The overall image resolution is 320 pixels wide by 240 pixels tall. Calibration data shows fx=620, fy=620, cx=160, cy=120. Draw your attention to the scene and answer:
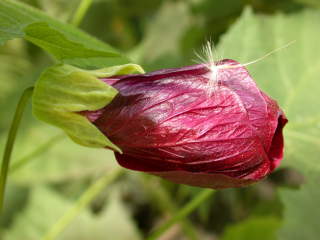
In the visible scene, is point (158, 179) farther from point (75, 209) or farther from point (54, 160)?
point (75, 209)

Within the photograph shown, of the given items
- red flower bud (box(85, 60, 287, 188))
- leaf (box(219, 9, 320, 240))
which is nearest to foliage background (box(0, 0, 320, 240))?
leaf (box(219, 9, 320, 240))

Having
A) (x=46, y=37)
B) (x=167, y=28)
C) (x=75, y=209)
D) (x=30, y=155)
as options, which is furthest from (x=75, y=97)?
(x=167, y=28)

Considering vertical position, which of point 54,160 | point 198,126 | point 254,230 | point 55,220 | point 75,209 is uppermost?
point 198,126

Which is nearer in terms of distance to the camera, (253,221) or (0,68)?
(253,221)

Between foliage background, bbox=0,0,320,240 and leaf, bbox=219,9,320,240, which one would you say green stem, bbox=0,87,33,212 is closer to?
foliage background, bbox=0,0,320,240

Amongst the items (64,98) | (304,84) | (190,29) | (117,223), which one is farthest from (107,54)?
(117,223)

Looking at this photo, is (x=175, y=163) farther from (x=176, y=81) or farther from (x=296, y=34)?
(x=296, y=34)
